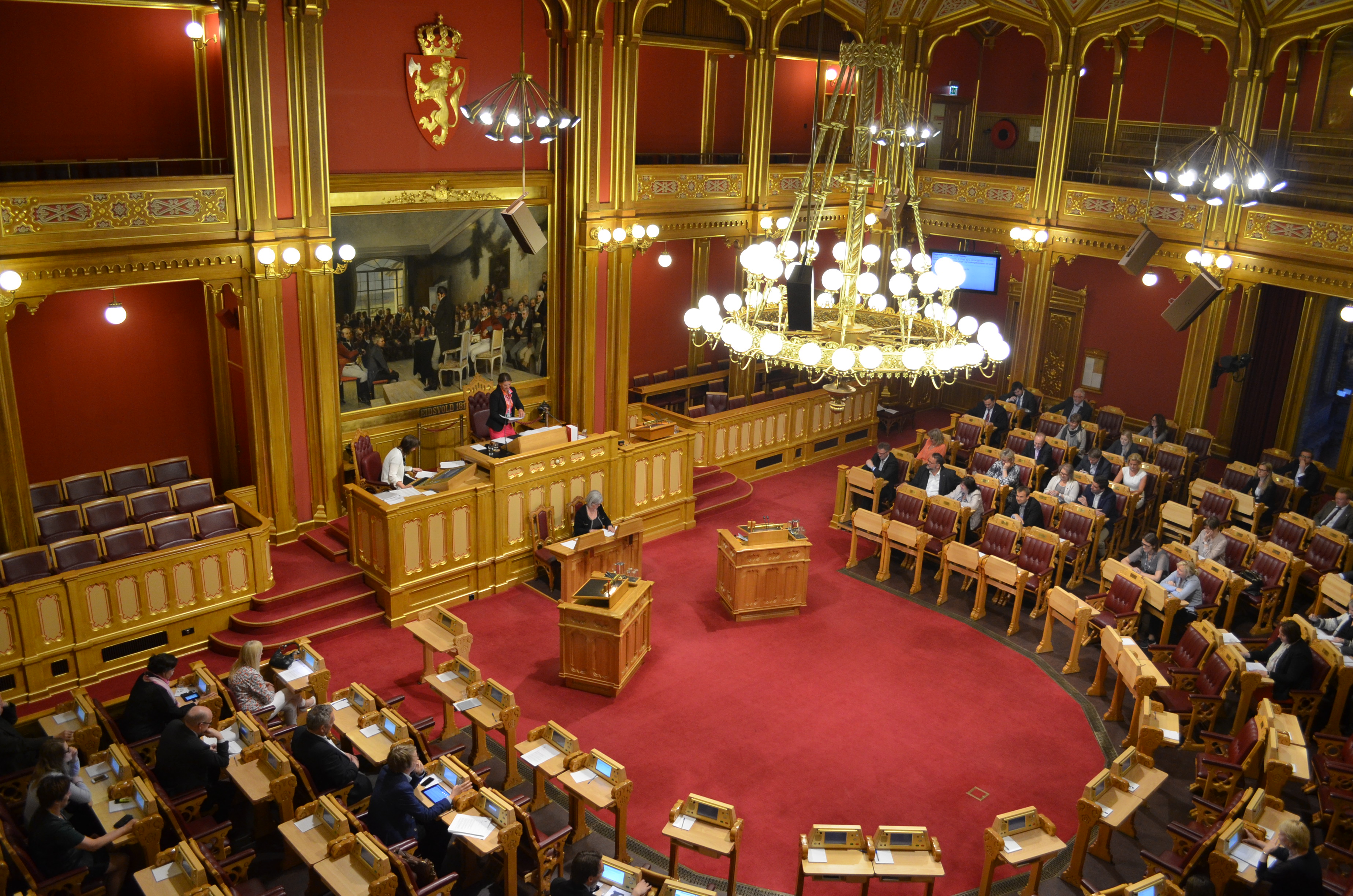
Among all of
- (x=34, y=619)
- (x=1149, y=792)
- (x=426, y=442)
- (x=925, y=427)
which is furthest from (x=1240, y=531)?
(x=34, y=619)

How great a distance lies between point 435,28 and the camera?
37.6ft

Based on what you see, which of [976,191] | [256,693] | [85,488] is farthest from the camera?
[976,191]

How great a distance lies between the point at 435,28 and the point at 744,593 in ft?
23.0

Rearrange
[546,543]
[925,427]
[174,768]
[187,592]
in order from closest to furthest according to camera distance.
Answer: [174,768]
[187,592]
[546,543]
[925,427]

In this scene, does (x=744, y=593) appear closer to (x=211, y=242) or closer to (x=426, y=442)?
(x=426, y=442)

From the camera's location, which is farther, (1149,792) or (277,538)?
(277,538)

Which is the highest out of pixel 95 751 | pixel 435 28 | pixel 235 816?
pixel 435 28

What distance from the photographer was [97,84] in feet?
32.8

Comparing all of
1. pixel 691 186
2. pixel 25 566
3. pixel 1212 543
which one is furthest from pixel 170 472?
pixel 1212 543

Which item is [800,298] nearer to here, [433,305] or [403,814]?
[403,814]

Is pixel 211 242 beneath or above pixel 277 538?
above

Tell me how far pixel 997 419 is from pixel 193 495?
34.3 ft

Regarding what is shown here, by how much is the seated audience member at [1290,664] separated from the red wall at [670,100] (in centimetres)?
1014

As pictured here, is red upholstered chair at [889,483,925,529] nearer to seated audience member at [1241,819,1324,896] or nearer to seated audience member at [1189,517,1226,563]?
seated audience member at [1189,517,1226,563]
